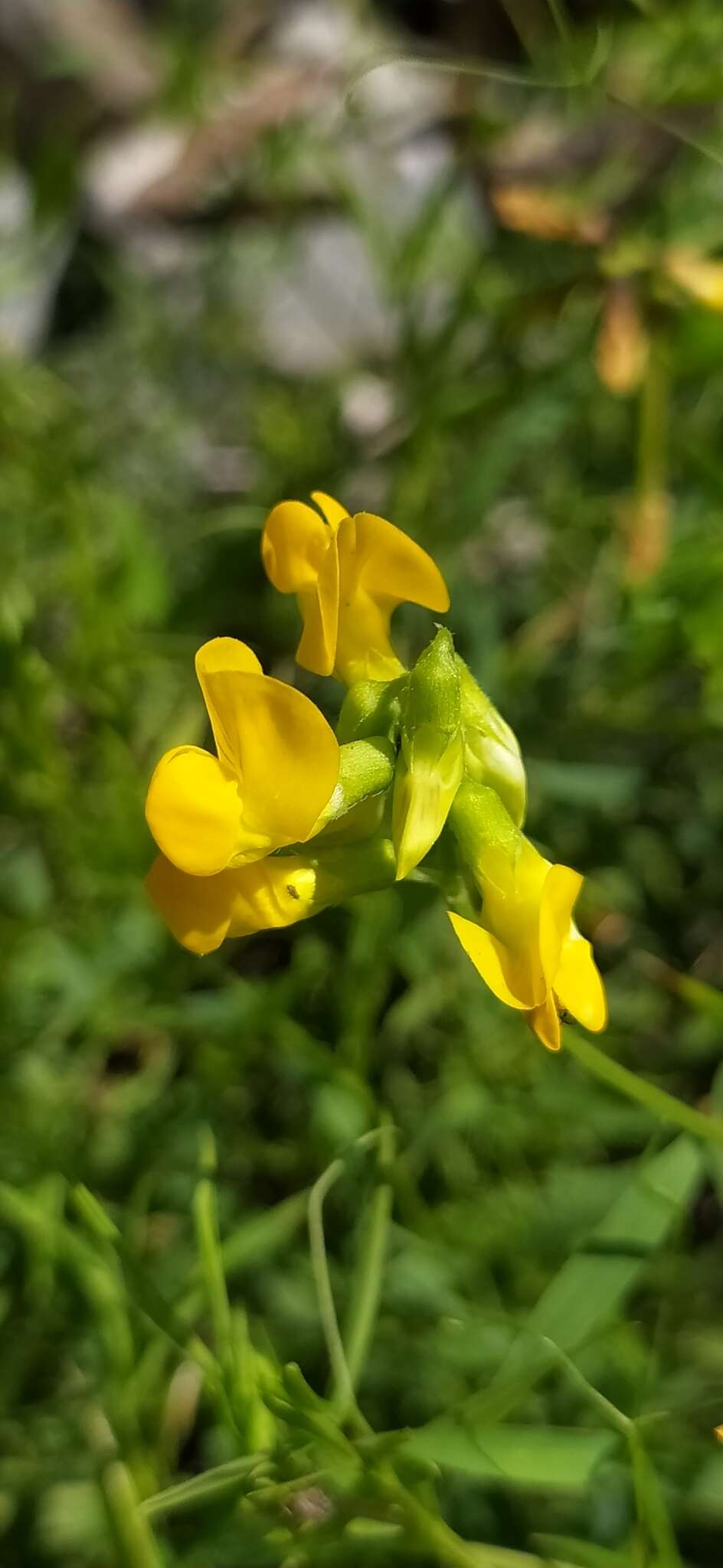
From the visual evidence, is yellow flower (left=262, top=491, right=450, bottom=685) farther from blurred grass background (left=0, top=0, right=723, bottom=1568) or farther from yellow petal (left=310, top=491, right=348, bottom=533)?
blurred grass background (left=0, top=0, right=723, bottom=1568)

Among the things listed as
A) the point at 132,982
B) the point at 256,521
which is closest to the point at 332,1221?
the point at 132,982

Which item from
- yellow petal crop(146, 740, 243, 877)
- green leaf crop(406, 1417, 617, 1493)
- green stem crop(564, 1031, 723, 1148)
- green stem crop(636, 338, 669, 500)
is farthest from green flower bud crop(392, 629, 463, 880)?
green stem crop(636, 338, 669, 500)

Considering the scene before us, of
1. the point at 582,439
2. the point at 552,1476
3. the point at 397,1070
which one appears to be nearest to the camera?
the point at 552,1476

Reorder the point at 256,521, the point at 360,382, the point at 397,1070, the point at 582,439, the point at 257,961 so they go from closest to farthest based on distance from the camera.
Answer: the point at 256,521 → the point at 397,1070 → the point at 257,961 → the point at 582,439 → the point at 360,382

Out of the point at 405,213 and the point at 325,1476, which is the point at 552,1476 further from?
the point at 405,213

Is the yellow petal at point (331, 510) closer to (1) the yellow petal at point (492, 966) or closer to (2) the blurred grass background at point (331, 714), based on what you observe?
(1) the yellow petal at point (492, 966)

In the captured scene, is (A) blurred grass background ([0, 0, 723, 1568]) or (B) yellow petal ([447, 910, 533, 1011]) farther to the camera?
(A) blurred grass background ([0, 0, 723, 1568])

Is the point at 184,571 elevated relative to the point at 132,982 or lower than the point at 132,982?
elevated

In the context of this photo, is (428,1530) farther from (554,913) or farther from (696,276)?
(696,276)
